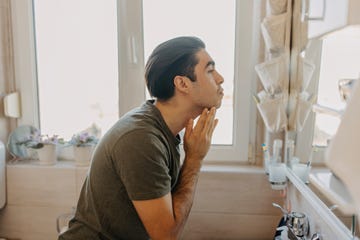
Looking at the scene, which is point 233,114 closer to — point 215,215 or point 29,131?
point 215,215

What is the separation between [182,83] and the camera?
1.15m

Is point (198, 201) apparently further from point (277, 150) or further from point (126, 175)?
point (126, 175)

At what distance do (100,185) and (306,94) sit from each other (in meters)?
0.77

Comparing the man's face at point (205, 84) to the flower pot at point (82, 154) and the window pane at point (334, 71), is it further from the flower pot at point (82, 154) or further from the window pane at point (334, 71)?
the flower pot at point (82, 154)

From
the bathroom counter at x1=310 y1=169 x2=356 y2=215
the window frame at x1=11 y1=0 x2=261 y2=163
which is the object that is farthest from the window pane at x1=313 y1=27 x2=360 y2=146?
the window frame at x1=11 y1=0 x2=261 y2=163

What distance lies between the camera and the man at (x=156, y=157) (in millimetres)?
1007

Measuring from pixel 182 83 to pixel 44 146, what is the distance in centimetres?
92

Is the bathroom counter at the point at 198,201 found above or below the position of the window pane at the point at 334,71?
below

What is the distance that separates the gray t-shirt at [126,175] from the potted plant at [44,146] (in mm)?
630

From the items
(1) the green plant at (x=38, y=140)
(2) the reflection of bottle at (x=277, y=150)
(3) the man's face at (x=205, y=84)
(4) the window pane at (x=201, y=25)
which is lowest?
(1) the green plant at (x=38, y=140)

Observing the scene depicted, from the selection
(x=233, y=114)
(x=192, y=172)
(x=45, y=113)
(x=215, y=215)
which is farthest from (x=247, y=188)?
(x=45, y=113)

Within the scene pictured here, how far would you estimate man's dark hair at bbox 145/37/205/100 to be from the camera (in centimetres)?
114

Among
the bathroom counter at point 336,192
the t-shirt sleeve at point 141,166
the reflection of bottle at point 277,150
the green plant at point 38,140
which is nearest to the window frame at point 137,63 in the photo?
the green plant at point 38,140

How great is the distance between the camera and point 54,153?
177cm
